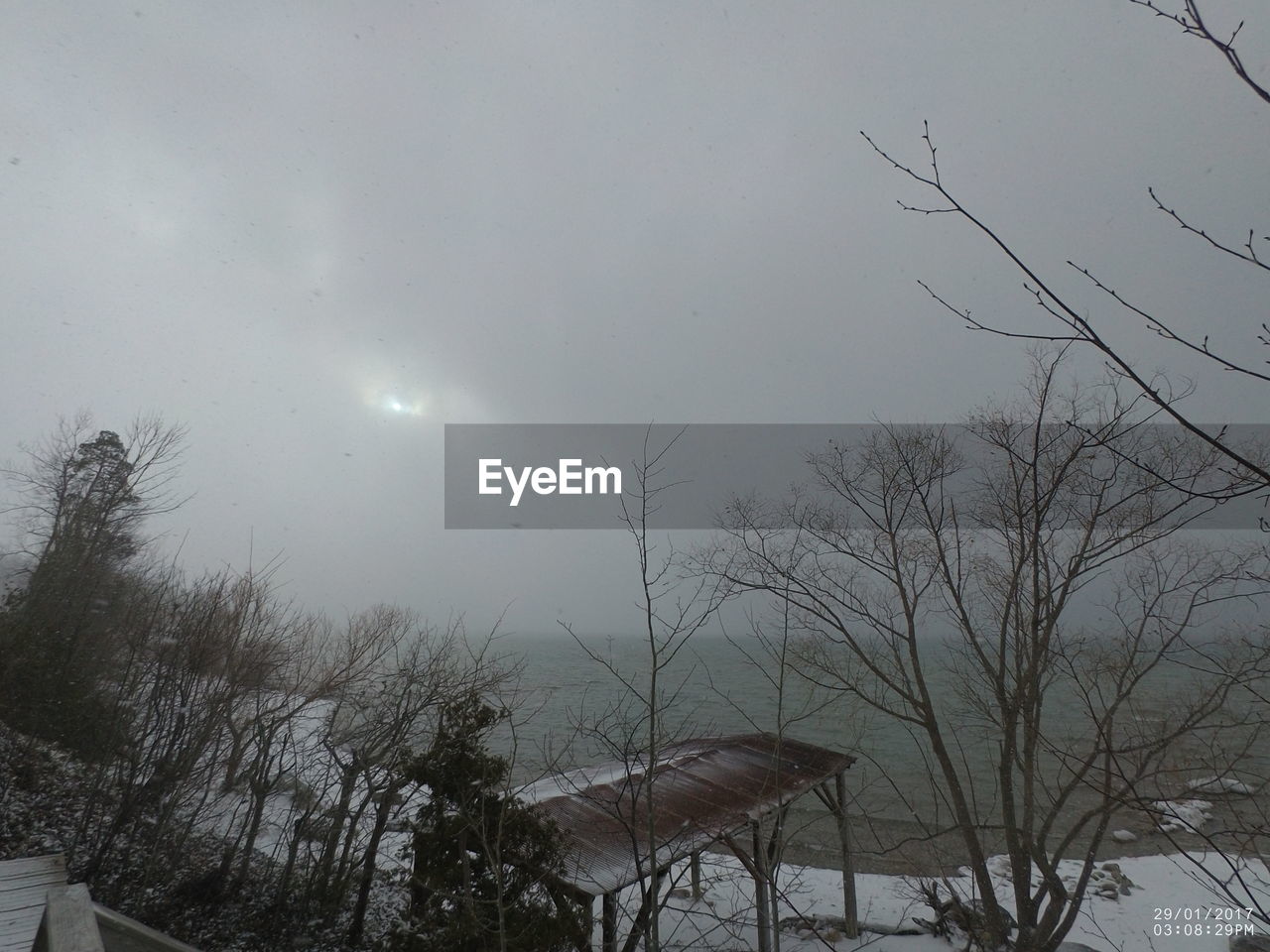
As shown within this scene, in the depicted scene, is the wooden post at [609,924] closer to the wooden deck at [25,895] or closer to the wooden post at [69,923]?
the wooden deck at [25,895]

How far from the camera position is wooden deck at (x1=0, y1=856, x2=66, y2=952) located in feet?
8.57

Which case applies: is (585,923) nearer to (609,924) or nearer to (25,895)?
(609,924)

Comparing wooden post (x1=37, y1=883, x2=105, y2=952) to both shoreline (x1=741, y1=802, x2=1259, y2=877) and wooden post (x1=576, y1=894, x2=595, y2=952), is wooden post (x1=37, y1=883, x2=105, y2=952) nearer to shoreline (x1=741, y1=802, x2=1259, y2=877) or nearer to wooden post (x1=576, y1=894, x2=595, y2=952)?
wooden post (x1=576, y1=894, x2=595, y2=952)

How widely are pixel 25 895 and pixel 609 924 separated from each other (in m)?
5.12

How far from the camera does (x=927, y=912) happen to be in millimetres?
13578

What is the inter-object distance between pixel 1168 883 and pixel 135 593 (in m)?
27.2

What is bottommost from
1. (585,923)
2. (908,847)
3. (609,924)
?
(908,847)

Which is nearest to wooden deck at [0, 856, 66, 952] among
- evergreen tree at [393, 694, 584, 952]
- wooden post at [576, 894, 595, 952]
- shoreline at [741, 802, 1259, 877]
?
evergreen tree at [393, 694, 584, 952]

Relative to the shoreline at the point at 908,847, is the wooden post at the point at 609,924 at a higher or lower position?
higher

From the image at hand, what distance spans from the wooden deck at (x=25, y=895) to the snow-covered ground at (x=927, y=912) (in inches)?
356

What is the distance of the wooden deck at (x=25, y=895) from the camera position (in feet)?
8.57

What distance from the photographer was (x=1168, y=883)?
17.2 meters

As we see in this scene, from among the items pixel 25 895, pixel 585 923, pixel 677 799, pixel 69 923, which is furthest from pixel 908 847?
pixel 69 923

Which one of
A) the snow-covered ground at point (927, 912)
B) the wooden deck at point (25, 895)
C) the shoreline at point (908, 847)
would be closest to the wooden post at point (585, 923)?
the wooden deck at point (25, 895)
